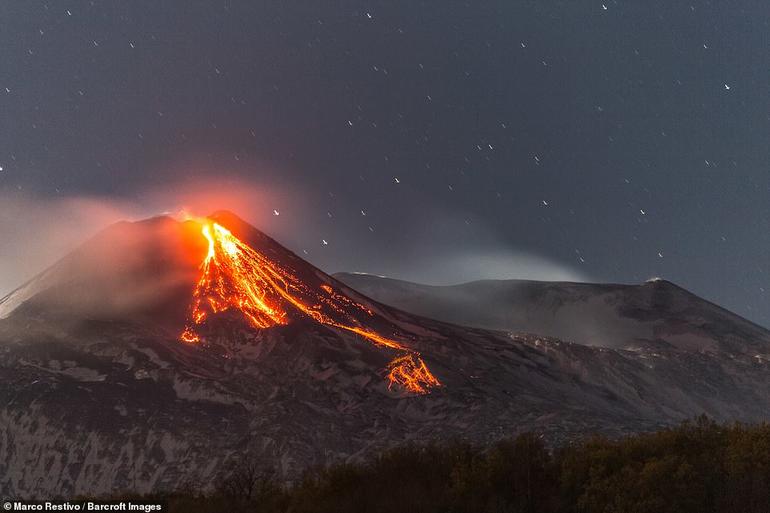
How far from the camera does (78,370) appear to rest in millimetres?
56750

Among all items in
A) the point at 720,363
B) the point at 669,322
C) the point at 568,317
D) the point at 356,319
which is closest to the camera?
the point at 356,319

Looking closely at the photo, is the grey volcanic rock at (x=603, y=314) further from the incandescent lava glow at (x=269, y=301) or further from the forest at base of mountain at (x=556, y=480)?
the forest at base of mountain at (x=556, y=480)

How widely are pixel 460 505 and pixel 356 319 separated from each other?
6477 centimetres

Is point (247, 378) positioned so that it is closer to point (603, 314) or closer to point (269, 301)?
point (269, 301)

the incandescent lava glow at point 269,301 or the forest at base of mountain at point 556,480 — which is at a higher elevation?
the incandescent lava glow at point 269,301

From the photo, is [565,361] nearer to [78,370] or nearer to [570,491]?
[78,370]

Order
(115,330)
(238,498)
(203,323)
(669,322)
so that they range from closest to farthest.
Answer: (238,498)
(115,330)
(203,323)
(669,322)

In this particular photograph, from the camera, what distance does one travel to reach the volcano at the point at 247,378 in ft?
154

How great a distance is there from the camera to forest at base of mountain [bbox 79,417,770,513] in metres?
16.0

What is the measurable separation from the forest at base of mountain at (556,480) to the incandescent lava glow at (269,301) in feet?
127

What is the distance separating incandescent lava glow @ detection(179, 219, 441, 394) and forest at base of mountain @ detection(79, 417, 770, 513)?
38.6 m

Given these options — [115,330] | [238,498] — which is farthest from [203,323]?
[238,498]

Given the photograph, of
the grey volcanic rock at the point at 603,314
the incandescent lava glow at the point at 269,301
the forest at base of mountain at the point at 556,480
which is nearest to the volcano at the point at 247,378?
the incandescent lava glow at the point at 269,301

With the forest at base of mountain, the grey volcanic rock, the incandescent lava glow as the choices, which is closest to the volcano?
the incandescent lava glow
